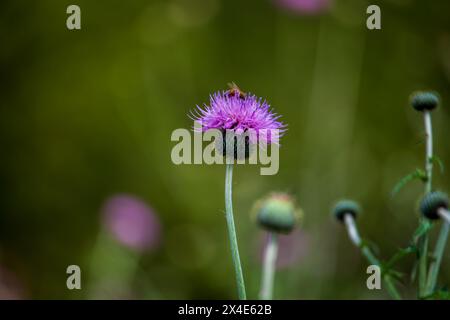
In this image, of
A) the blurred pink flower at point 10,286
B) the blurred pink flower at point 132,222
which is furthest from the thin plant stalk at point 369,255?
the blurred pink flower at point 10,286

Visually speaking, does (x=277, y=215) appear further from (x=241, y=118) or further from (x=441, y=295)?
(x=441, y=295)

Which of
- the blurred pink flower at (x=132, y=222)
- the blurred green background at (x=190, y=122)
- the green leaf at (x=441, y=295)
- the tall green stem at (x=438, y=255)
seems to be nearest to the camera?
the green leaf at (x=441, y=295)

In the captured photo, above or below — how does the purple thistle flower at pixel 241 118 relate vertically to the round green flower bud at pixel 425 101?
below

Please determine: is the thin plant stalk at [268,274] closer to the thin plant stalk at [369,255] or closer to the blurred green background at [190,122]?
the thin plant stalk at [369,255]

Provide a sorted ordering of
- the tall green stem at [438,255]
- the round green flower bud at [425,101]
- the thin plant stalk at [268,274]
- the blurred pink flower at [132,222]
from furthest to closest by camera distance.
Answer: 1. the blurred pink flower at [132,222]
2. the round green flower bud at [425,101]
3. the tall green stem at [438,255]
4. the thin plant stalk at [268,274]

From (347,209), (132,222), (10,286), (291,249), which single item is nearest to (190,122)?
(132,222)

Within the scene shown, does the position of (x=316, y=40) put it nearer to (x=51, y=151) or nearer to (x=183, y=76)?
(x=183, y=76)
